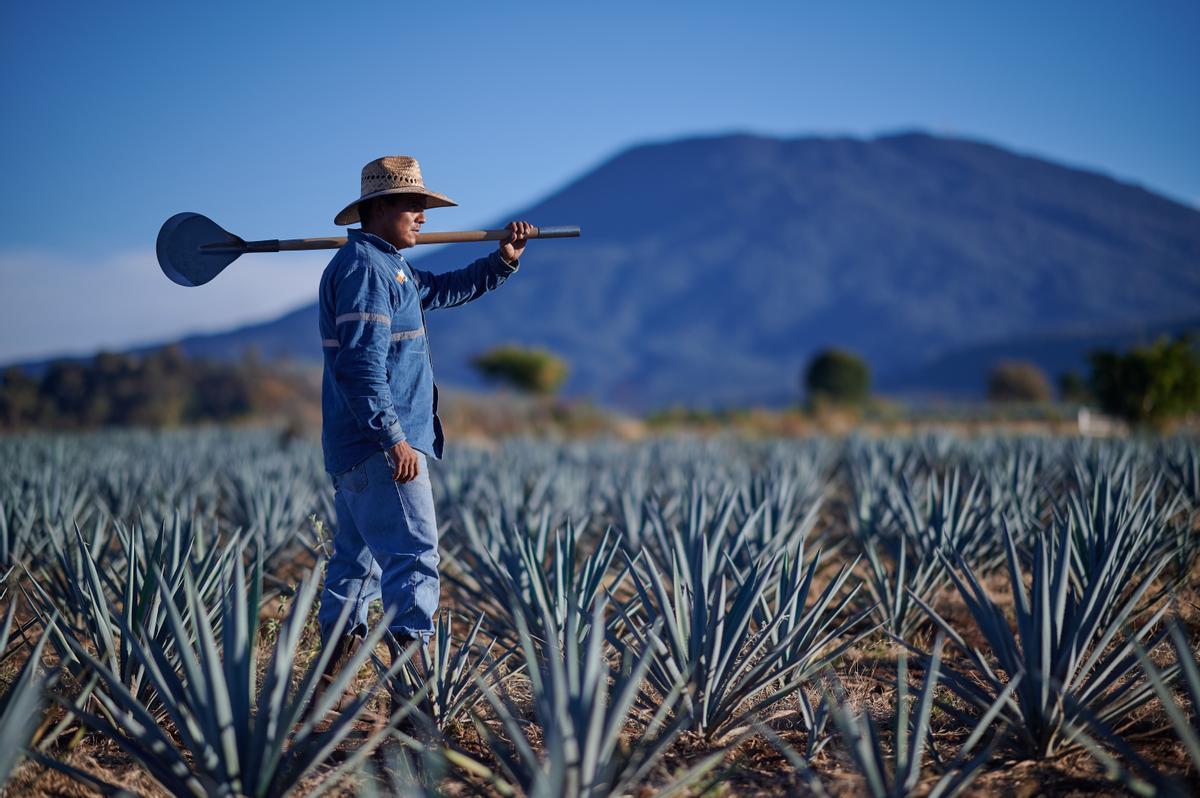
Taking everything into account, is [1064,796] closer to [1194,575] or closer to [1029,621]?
[1029,621]

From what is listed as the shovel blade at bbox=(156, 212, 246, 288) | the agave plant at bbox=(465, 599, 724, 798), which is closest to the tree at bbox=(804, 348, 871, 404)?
the shovel blade at bbox=(156, 212, 246, 288)

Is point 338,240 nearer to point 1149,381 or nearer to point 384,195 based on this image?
point 384,195

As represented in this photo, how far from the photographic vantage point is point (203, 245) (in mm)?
3002

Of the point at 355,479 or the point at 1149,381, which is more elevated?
the point at 355,479

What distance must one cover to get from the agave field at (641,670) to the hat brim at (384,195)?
3.59ft

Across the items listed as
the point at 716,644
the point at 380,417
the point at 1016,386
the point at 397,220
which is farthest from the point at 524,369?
the point at 716,644

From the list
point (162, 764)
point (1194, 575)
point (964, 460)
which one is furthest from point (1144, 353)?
point (162, 764)

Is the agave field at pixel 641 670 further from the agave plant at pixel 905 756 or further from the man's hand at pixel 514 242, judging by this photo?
the man's hand at pixel 514 242

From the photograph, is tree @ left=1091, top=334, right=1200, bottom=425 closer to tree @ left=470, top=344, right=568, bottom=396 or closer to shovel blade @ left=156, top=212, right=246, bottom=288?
shovel blade @ left=156, top=212, right=246, bottom=288

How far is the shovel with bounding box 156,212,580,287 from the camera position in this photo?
2.95 metres

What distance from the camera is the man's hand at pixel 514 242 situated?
2994mm

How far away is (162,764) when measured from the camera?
1.72 meters

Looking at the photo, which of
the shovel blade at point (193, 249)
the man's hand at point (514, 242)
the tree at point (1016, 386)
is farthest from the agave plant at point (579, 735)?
the tree at point (1016, 386)

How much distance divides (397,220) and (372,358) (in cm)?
53
